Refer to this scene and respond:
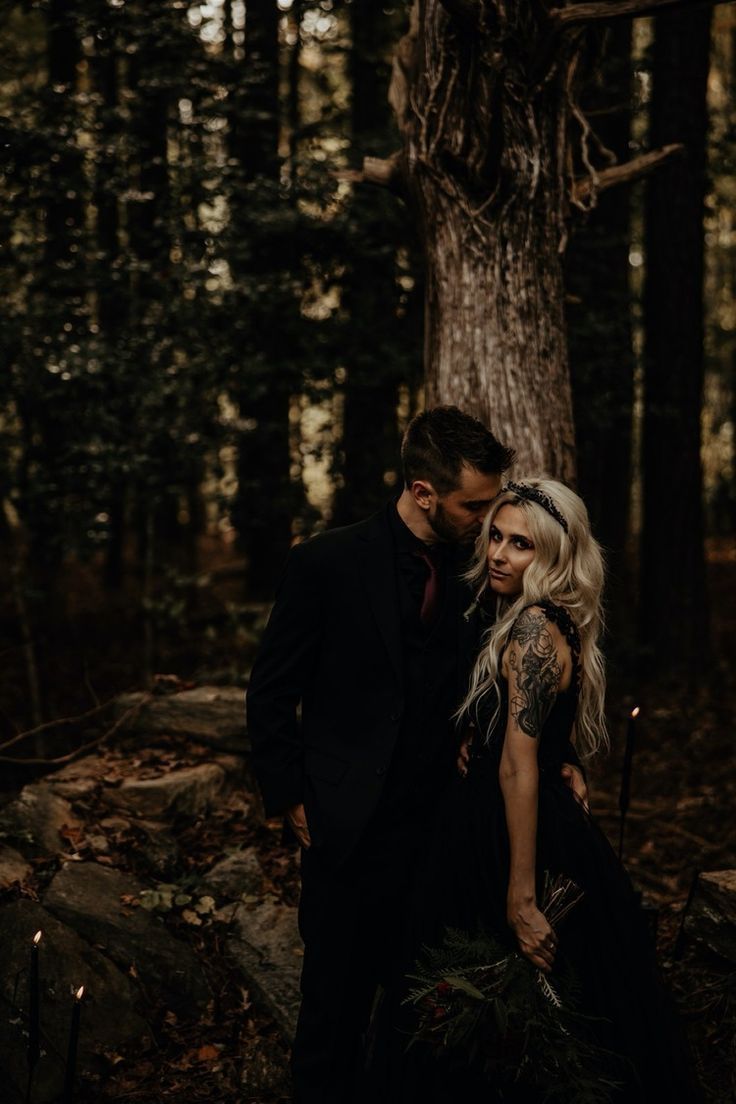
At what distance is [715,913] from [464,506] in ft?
7.80

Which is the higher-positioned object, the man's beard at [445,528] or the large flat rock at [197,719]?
the man's beard at [445,528]

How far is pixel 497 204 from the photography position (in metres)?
4.34

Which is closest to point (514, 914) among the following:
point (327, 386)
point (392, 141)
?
point (327, 386)

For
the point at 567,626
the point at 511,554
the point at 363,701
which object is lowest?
the point at 363,701

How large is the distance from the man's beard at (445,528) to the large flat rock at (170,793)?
258cm

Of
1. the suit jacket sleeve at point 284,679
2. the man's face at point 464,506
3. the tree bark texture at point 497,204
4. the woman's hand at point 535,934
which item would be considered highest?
the tree bark texture at point 497,204

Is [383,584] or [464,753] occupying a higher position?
[383,584]

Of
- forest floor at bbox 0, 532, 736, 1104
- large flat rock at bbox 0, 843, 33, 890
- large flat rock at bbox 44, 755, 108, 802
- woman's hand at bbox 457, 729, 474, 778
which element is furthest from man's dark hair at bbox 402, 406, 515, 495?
large flat rock at bbox 44, 755, 108, 802

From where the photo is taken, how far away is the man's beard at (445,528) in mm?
3443

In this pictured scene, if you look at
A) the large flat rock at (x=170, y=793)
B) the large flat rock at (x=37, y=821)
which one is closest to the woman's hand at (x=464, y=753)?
the large flat rock at (x=170, y=793)

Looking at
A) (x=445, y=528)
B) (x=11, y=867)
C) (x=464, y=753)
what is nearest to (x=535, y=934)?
(x=464, y=753)

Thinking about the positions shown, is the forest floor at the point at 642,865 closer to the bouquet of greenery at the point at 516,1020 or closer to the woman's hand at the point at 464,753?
the bouquet of greenery at the point at 516,1020

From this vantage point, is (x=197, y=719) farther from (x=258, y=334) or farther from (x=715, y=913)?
(x=258, y=334)

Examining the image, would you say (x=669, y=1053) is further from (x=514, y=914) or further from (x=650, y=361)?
(x=650, y=361)
